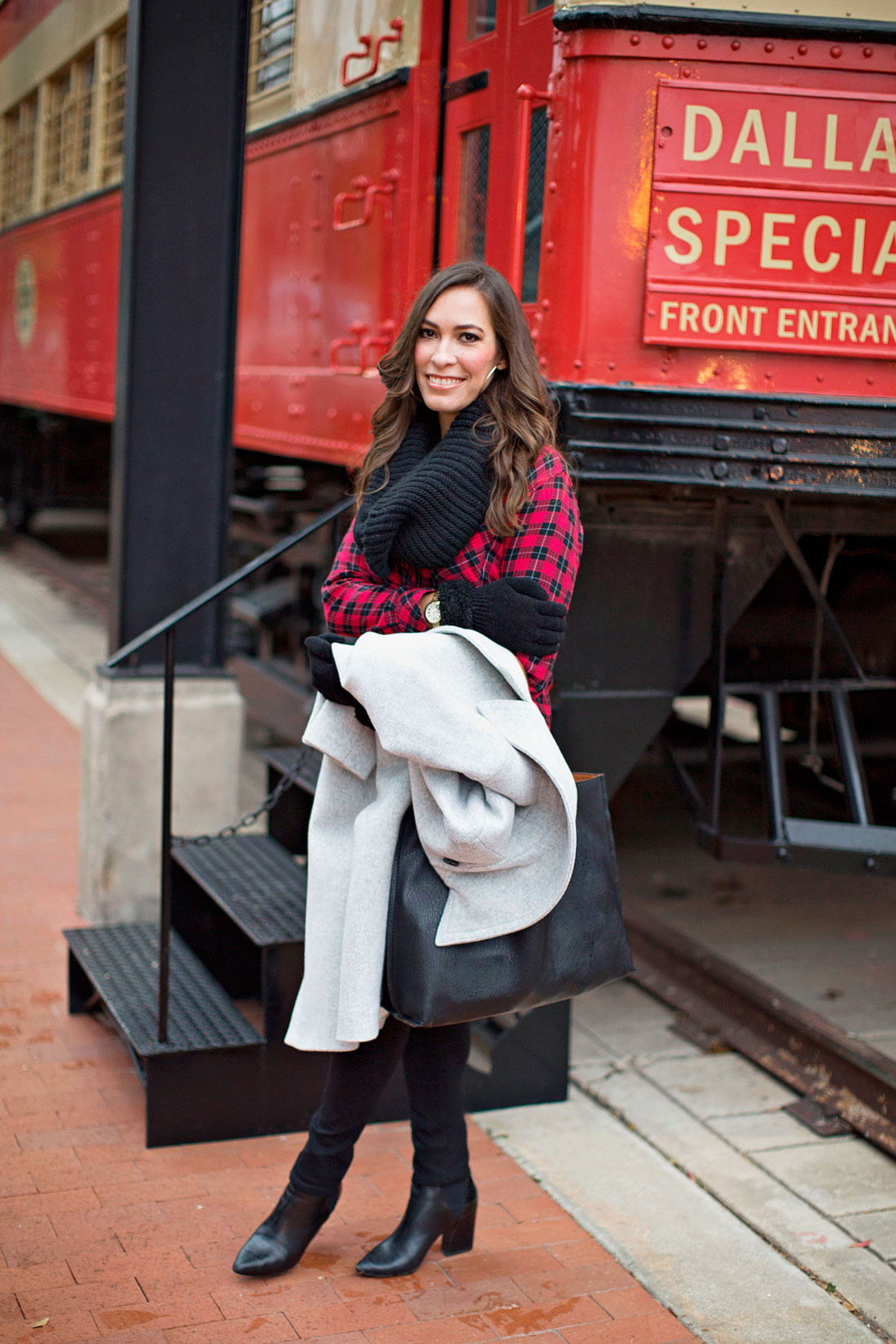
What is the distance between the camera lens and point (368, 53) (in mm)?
4488

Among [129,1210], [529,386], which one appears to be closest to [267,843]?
[129,1210]

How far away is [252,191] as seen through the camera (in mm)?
6039

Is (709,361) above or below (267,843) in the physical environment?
above

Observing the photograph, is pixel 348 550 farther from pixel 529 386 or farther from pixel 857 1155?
pixel 857 1155

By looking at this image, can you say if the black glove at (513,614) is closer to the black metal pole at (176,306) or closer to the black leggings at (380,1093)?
the black leggings at (380,1093)

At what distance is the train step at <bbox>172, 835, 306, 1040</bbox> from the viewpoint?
346 cm

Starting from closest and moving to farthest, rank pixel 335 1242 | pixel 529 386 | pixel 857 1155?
pixel 529 386 → pixel 335 1242 → pixel 857 1155

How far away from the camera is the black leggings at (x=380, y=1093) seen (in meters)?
2.71

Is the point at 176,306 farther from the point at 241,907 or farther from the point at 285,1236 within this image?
the point at 285,1236

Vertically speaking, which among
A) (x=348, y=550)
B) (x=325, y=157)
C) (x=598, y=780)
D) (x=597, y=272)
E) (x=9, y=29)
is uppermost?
(x=9, y=29)

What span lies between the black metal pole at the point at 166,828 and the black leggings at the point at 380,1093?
717mm

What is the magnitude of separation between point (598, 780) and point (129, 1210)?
4.47 ft

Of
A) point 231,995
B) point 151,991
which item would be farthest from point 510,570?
point 231,995

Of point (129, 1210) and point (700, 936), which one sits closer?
point (129, 1210)
